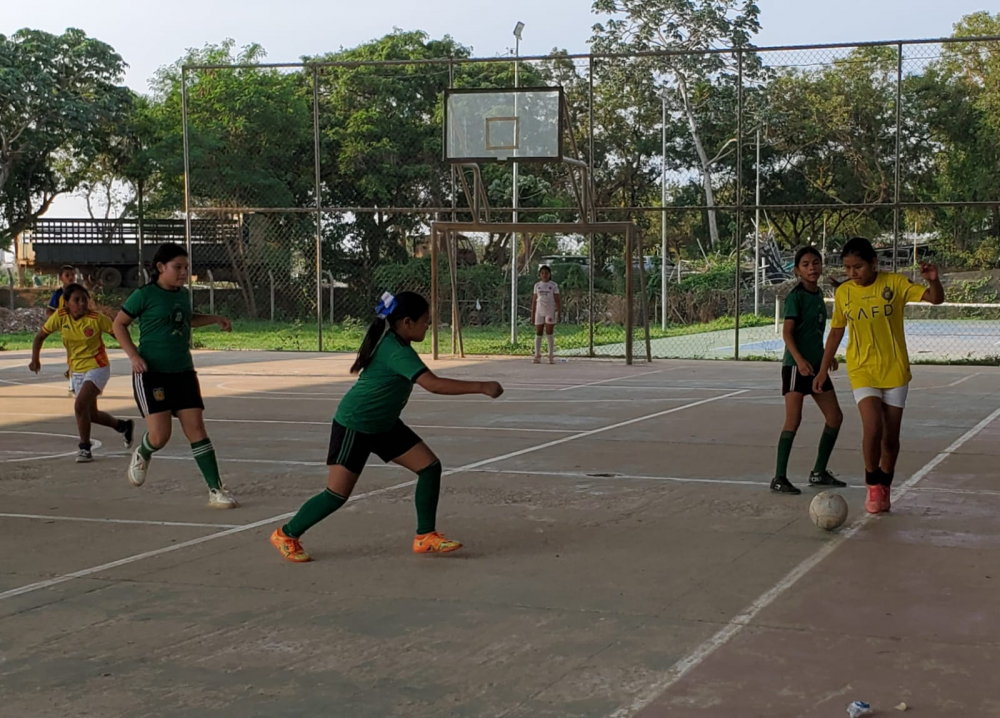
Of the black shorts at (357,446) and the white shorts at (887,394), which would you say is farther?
the white shorts at (887,394)

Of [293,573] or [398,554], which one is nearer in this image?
[293,573]

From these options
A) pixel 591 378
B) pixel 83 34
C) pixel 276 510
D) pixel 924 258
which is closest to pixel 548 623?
pixel 276 510

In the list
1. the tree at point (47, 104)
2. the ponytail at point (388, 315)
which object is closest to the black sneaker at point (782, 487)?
the ponytail at point (388, 315)

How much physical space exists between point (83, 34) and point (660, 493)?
3485 cm

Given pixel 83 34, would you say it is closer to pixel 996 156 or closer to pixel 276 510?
pixel 996 156

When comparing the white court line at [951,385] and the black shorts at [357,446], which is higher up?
the black shorts at [357,446]

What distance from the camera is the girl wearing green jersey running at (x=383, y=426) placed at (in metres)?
6.84

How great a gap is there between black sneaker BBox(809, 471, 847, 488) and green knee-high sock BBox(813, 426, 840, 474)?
0.02m

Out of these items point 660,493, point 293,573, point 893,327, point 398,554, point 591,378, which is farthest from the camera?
point 591,378

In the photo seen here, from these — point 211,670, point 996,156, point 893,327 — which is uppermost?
point 996,156

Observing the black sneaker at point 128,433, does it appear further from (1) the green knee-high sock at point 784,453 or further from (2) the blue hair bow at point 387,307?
(1) the green knee-high sock at point 784,453

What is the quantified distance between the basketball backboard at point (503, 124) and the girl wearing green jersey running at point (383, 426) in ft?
49.1

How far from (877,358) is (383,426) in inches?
138

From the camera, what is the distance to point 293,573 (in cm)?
682
